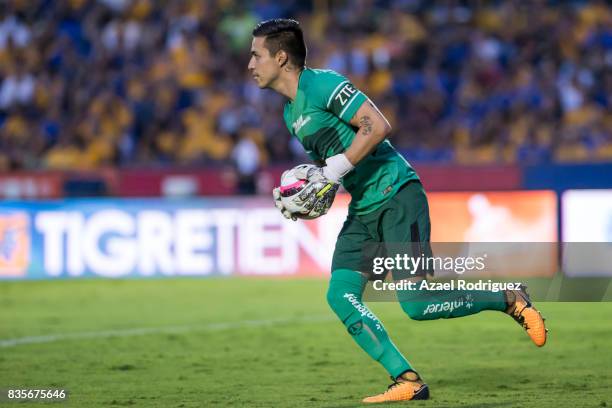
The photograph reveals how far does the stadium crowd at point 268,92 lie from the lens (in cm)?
1702

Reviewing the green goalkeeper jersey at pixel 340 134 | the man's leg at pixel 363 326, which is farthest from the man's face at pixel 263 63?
the man's leg at pixel 363 326

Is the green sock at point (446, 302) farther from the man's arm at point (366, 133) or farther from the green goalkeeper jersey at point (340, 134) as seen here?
the man's arm at point (366, 133)

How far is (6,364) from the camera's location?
8492mm

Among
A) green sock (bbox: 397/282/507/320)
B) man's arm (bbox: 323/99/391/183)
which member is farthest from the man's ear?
green sock (bbox: 397/282/507/320)

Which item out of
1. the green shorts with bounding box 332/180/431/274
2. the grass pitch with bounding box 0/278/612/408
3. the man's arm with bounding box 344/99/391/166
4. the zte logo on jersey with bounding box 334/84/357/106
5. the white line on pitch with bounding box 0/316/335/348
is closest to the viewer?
the man's arm with bounding box 344/99/391/166

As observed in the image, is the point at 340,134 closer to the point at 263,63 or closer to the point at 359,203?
the point at 359,203

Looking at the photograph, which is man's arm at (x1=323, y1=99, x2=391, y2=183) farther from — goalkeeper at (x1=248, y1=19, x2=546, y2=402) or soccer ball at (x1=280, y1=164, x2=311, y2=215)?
soccer ball at (x1=280, y1=164, x2=311, y2=215)

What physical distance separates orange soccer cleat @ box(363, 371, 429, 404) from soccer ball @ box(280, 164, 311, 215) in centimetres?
114

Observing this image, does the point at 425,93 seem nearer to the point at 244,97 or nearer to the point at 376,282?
the point at 244,97

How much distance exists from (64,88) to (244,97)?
3.59 m

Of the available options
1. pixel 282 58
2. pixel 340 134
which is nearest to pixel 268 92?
pixel 282 58

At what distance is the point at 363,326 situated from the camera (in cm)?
639

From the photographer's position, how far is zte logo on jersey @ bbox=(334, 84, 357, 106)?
20.4ft

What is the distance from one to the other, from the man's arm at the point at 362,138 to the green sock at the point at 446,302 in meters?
0.82
